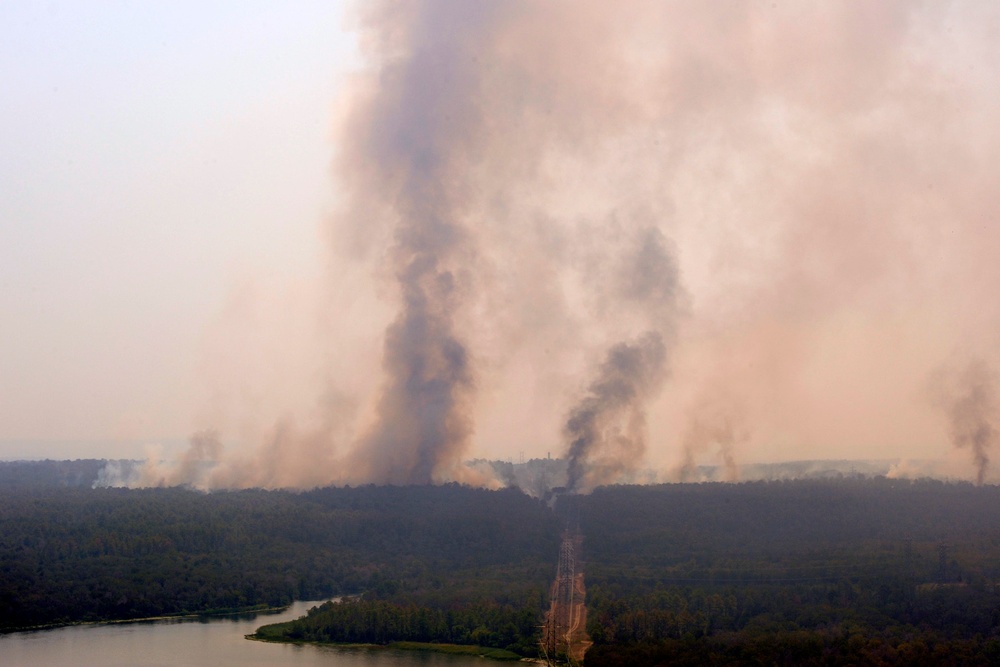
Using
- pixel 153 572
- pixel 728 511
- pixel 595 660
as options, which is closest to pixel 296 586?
pixel 153 572

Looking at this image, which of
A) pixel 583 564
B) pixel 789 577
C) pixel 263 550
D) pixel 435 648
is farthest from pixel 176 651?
pixel 789 577

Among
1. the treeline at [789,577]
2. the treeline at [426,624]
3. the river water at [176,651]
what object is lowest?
the river water at [176,651]

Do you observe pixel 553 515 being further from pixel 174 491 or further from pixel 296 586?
pixel 174 491

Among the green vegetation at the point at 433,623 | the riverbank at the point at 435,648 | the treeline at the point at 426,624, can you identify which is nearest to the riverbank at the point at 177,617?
the green vegetation at the point at 433,623

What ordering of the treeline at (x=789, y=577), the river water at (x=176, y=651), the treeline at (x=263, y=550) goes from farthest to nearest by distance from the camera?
1. the treeline at (x=263, y=550)
2. the river water at (x=176, y=651)
3. the treeline at (x=789, y=577)

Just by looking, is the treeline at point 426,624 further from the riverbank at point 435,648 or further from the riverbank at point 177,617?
the riverbank at point 177,617

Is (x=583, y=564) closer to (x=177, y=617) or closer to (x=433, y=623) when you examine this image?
(x=433, y=623)
